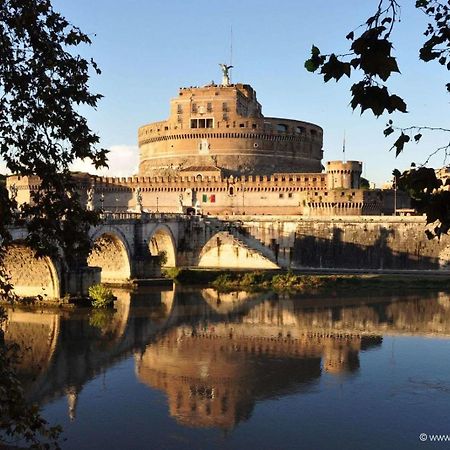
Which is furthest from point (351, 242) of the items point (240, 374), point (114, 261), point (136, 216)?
point (240, 374)

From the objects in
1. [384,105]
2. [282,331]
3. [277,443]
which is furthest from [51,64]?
[282,331]

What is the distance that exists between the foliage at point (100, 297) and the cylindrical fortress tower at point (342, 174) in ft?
99.4

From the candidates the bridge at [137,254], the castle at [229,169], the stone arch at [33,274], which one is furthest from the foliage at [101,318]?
the castle at [229,169]

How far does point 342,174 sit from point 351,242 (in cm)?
1095

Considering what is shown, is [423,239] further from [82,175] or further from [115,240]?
[82,175]

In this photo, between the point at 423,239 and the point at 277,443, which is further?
the point at 423,239

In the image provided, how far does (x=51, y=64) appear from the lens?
6715mm

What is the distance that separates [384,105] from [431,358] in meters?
18.2

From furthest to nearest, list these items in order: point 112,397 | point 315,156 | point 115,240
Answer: point 315,156
point 115,240
point 112,397

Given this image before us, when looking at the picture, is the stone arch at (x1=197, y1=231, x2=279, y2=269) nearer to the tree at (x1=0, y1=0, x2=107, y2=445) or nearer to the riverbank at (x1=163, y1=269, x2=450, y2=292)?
the riverbank at (x1=163, y1=269, x2=450, y2=292)

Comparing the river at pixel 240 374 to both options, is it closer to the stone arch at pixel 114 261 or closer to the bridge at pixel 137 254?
the bridge at pixel 137 254

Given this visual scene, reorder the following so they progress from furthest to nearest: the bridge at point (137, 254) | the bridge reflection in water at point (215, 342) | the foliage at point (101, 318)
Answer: the bridge at point (137, 254) < the foliage at point (101, 318) < the bridge reflection in water at point (215, 342)

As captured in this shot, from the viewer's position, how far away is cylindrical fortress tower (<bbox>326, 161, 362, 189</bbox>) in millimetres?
55125

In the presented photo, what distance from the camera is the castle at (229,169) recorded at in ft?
182
